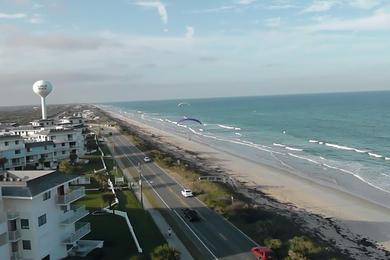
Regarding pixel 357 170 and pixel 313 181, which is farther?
pixel 357 170

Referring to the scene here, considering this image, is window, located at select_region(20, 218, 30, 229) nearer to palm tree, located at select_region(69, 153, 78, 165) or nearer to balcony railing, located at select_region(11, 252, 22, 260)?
balcony railing, located at select_region(11, 252, 22, 260)

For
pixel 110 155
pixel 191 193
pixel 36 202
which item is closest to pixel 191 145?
pixel 110 155

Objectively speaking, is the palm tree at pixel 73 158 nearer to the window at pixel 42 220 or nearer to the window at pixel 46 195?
the window at pixel 46 195

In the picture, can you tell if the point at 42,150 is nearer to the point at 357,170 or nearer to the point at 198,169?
the point at 198,169

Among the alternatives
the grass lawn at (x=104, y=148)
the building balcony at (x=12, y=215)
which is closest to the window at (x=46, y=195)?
the building balcony at (x=12, y=215)

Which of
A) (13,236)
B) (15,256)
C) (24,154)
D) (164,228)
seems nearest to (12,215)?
(13,236)

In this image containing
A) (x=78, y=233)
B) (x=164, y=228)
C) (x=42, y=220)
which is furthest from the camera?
(x=164, y=228)

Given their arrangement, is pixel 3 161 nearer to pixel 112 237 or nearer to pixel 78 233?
pixel 112 237
